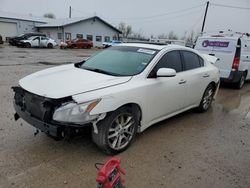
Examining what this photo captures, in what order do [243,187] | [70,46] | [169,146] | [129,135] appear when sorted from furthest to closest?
[70,46] < [169,146] < [129,135] < [243,187]

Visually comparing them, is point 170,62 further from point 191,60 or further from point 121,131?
point 121,131

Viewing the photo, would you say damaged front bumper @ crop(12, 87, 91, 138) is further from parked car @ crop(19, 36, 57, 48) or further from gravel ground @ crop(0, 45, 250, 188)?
parked car @ crop(19, 36, 57, 48)

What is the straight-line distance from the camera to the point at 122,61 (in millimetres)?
4129

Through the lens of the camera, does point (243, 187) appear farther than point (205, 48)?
No

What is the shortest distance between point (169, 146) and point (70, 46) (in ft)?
105

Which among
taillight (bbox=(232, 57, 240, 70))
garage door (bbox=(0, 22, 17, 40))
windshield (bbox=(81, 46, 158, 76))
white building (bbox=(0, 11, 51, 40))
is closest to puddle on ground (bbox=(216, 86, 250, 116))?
taillight (bbox=(232, 57, 240, 70))

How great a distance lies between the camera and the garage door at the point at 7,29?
129 ft

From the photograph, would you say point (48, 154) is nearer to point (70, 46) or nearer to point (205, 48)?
point (205, 48)

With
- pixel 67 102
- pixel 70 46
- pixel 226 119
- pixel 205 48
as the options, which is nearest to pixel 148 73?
pixel 67 102

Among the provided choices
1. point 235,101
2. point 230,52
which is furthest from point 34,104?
point 230,52

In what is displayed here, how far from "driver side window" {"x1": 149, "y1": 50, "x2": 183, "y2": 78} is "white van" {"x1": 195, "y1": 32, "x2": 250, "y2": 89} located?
14.9ft

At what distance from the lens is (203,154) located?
3656 mm

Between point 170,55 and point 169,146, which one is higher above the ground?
point 170,55

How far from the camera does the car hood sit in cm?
302
